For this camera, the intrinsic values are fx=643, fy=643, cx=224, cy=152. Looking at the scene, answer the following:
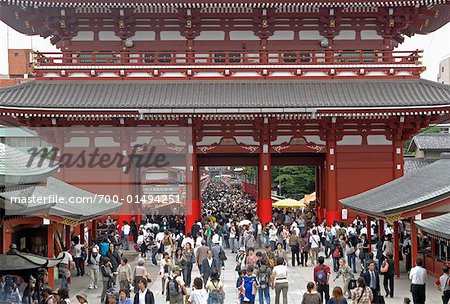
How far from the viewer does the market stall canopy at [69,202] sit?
19872 millimetres

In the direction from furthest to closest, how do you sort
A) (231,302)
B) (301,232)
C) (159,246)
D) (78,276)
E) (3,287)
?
(301,232) → (159,246) → (78,276) → (231,302) → (3,287)

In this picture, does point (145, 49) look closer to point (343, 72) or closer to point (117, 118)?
point (117, 118)

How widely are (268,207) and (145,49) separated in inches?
427

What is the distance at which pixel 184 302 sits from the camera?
16094mm

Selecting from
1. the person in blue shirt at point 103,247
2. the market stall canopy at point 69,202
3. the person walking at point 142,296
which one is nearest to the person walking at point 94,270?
the person in blue shirt at point 103,247

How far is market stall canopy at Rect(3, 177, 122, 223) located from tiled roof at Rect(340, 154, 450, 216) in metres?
9.73

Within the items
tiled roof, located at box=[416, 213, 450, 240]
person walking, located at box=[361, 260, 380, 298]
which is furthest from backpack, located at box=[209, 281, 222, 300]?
tiled roof, located at box=[416, 213, 450, 240]

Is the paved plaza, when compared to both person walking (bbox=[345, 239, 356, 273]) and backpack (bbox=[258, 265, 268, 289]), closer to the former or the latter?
person walking (bbox=[345, 239, 356, 273])

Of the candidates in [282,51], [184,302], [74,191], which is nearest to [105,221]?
[74,191]

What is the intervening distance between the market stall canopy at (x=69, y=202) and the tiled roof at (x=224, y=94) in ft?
16.8

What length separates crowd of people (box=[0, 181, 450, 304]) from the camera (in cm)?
1502

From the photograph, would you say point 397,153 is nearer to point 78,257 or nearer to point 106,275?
point 78,257

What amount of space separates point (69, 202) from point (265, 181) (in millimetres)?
11160

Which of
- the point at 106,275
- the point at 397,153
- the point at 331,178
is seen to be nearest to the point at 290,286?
the point at 106,275
